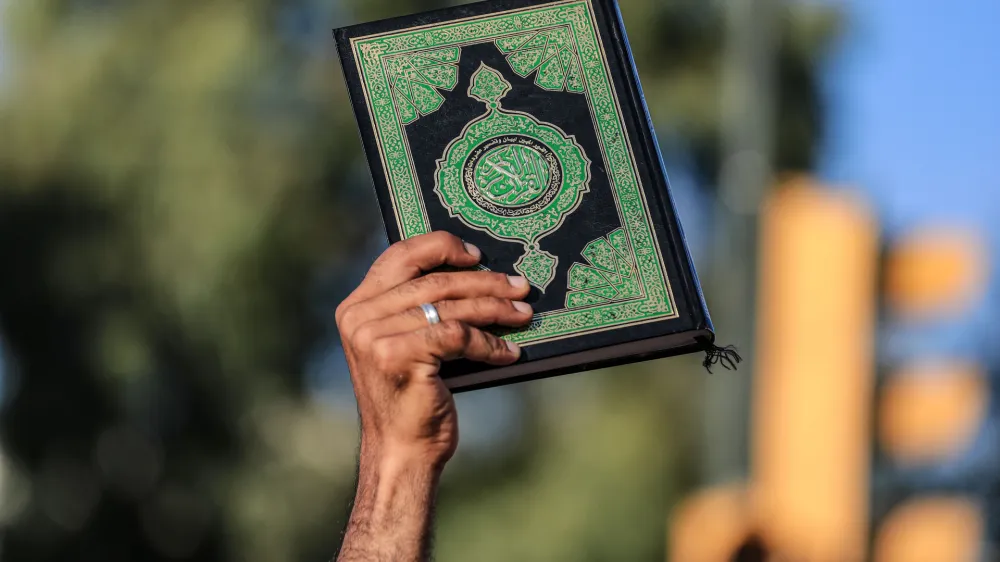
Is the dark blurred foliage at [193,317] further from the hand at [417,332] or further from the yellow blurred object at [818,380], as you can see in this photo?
the hand at [417,332]

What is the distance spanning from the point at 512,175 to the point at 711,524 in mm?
7046

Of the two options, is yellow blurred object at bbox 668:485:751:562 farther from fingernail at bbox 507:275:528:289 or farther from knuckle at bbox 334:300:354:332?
knuckle at bbox 334:300:354:332

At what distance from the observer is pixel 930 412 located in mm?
11461

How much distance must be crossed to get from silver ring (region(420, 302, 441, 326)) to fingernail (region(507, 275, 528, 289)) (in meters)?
0.16

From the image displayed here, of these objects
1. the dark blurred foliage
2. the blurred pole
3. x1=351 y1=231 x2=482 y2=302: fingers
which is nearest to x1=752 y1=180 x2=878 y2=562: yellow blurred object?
the blurred pole

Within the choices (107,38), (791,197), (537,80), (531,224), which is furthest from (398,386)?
(107,38)

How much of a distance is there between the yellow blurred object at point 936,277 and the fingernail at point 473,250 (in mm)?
8283

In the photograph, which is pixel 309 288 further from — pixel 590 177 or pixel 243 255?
pixel 590 177

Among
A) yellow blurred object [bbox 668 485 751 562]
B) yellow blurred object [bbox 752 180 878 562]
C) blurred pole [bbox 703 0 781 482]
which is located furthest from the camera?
blurred pole [bbox 703 0 781 482]

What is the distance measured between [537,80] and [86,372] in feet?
32.6

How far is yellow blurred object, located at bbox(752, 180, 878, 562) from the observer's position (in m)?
9.07

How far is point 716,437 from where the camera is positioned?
10.7m

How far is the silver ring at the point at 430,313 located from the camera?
7.42ft

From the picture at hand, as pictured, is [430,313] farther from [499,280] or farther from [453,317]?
[499,280]
